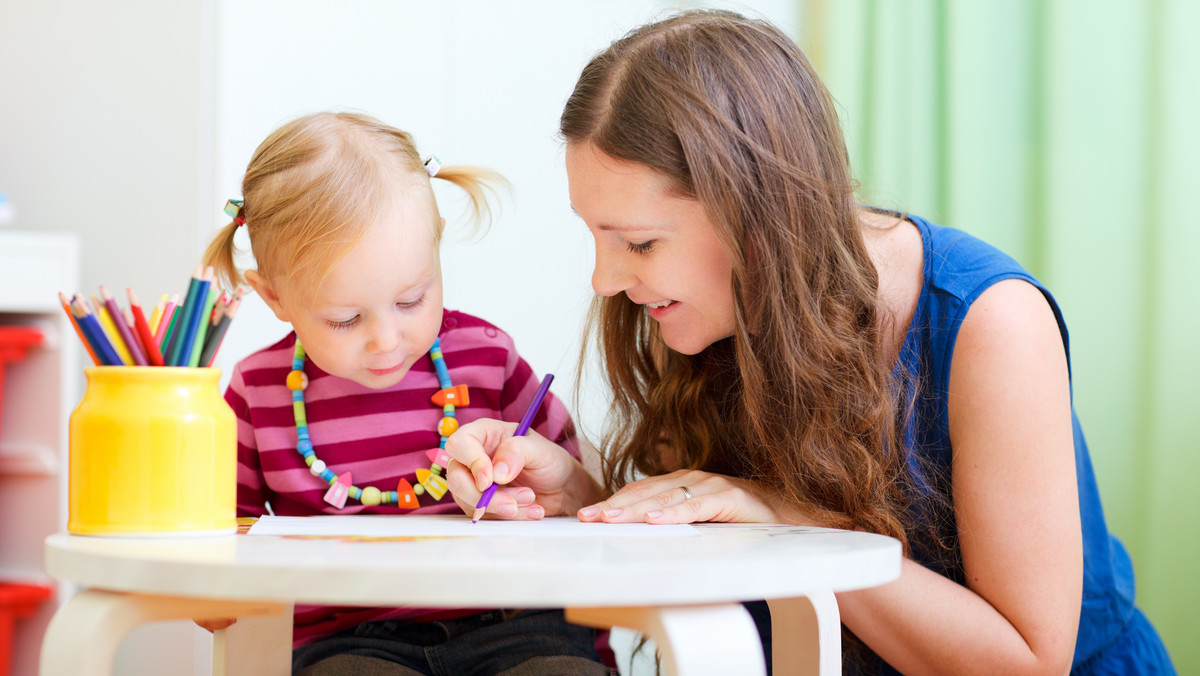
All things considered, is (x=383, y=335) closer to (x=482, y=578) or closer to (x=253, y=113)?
(x=482, y=578)

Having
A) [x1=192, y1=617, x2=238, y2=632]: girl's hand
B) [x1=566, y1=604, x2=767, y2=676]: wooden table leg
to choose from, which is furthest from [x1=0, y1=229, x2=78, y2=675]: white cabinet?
[x1=566, y1=604, x2=767, y2=676]: wooden table leg

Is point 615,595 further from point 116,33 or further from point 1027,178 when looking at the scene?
point 116,33

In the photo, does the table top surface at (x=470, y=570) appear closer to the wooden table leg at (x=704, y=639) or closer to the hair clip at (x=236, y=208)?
the wooden table leg at (x=704, y=639)

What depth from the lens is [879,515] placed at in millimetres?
872

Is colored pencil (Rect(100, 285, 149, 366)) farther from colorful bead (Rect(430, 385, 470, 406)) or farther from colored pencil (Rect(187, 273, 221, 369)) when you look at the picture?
colorful bead (Rect(430, 385, 470, 406))

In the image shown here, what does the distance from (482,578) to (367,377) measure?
0.59 m

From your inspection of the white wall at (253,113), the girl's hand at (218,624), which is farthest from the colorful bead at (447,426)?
the white wall at (253,113)

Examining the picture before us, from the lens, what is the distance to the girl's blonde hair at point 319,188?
941mm

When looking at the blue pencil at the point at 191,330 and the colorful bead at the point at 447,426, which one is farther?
the colorful bead at the point at 447,426

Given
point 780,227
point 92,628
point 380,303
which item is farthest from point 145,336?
point 780,227

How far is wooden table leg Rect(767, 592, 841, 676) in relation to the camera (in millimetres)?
654

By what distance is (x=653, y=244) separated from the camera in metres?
0.90

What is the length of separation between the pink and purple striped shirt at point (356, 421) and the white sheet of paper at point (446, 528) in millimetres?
227

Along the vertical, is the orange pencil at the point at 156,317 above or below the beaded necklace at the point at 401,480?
above
